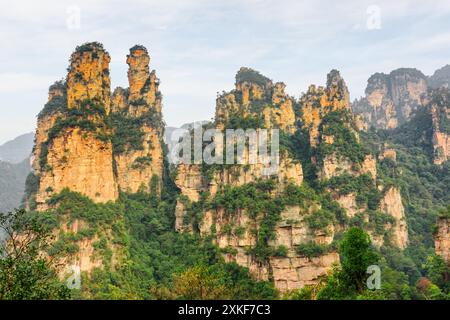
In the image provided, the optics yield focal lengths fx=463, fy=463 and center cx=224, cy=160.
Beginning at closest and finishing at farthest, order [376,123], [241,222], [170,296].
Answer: [170,296]
[241,222]
[376,123]

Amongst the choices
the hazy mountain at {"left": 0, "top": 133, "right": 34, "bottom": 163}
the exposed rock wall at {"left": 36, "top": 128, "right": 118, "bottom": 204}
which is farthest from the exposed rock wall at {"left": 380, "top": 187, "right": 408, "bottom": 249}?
the hazy mountain at {"left": 0, "top": 133, "right": 34, "bottom": 163}

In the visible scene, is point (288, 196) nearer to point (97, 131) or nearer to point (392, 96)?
point (97, 131)

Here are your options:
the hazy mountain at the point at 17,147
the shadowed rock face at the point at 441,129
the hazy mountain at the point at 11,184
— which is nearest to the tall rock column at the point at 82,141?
the shadowed rock face at the point at 441,129

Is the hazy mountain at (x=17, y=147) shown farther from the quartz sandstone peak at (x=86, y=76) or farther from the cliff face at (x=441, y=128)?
the cliff face at (x=441, y=128)

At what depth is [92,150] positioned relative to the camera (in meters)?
33.1

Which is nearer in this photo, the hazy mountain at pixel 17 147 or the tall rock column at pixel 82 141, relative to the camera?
the tall rock column at pixel 82 141

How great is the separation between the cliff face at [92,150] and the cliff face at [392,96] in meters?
55.3

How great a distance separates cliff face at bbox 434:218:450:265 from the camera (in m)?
23.2

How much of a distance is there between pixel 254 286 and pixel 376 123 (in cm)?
6095

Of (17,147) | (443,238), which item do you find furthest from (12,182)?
(443,238)

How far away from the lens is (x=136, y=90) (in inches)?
1678

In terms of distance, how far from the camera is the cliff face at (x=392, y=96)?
284 ft
